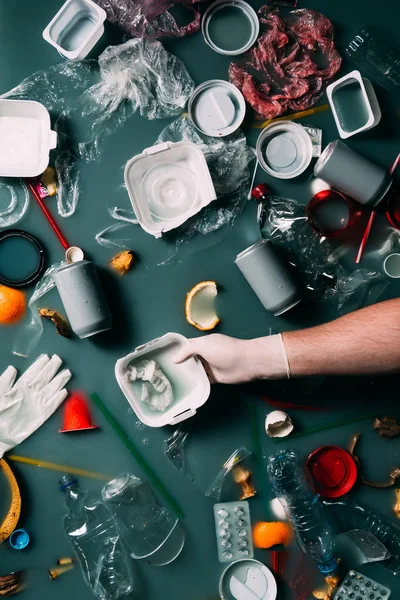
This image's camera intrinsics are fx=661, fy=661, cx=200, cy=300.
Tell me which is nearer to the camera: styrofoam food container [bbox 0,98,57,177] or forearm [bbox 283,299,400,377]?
forearm [bbox 283,299,400,377]

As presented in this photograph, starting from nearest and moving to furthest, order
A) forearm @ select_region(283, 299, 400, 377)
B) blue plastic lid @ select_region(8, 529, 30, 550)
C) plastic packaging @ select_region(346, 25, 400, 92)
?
forearm @ select_region(283, 299, 400, 377) → blue plastic lid @ select_region(8, 529, 30, 550) → plastic packaging @ select_region(346, 25, 400, 92)

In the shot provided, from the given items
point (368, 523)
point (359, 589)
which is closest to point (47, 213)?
point (368, 523)

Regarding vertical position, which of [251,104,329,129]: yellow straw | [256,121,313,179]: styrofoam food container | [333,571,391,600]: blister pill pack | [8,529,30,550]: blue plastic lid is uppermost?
[251,104,329,129]: yellow straw

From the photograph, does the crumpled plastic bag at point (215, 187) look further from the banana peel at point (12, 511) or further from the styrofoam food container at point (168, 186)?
the banana peel at point (12, 511)

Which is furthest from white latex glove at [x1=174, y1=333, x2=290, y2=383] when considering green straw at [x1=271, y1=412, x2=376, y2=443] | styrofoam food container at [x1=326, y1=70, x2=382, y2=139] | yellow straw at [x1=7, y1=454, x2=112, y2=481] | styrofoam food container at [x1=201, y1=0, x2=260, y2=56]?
styrofoam food container at [x1=201, y1=0, x2=260, y2=56]

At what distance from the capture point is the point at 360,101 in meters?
2.23

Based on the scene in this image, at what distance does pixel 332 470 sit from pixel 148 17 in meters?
1.65

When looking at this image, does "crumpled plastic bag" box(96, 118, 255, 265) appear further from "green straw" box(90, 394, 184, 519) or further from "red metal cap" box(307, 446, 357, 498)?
"red metal cap" box(307, 446, 357, 498)

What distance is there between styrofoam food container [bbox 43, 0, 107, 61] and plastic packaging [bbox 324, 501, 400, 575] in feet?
5.67

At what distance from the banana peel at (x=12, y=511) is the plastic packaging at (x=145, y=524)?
0.28m

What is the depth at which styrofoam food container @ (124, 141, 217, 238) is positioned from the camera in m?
2.16

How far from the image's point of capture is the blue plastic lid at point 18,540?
2.17 metres

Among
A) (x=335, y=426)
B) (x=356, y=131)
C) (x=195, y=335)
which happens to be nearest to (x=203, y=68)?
(x=356, y=131)

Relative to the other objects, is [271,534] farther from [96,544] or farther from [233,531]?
[96,544]
